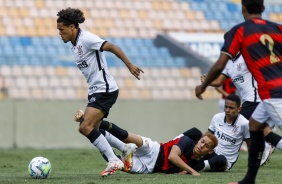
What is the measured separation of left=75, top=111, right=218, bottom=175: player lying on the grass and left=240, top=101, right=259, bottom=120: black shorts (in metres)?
1.62

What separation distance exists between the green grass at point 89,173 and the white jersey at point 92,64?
1.07 metres

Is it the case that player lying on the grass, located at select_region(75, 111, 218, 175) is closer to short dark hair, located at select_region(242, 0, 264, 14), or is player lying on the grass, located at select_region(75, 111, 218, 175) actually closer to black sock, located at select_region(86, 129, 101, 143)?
black sock, located at select_region(86, 129, 101, 143)

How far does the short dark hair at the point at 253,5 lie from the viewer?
677cm

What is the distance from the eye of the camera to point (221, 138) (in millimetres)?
10461

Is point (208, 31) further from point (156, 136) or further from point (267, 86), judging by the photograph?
point (267, 86)

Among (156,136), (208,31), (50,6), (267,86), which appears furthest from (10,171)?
(208,31)

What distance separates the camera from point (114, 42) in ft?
71.5

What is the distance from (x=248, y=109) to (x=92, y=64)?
290 centimetres

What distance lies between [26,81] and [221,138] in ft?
32.9

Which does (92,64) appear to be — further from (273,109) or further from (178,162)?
(273,109)

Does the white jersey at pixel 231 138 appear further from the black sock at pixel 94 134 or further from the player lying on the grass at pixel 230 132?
the black sock at pixel 94 134

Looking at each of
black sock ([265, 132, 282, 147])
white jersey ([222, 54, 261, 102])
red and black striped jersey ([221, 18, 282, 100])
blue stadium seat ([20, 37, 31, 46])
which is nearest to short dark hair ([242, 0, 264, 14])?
red and black striped jersey ([221, 18, 282, 100])

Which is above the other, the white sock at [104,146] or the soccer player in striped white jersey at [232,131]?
the white sock at [104,146]

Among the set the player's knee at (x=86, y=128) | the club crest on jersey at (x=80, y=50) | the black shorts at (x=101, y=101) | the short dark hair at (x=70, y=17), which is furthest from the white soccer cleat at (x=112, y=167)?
the short dark hair at (x=70, y=17)
